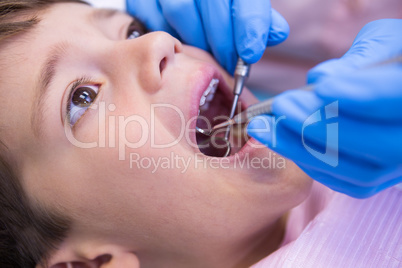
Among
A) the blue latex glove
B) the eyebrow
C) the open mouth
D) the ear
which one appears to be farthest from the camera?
the open mouth

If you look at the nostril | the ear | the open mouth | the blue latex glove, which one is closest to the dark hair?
the ear

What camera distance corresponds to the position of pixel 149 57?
33.9 inches

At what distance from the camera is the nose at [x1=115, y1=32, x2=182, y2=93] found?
2.80 feet

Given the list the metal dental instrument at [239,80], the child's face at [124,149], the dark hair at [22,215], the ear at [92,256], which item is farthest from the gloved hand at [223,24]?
the ear at [92,256]

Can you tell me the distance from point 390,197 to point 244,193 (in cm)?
44

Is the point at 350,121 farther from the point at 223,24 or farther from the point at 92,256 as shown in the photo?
the point at 92,256

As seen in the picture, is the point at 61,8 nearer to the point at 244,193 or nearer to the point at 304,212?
the point at 244,193

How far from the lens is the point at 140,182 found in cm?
86

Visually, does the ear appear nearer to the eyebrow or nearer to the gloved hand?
the eyebrow

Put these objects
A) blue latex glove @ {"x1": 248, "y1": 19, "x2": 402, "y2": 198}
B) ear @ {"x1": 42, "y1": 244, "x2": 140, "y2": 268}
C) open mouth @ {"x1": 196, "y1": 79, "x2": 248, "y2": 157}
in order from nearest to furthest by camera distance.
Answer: blue latex glove @ {"x1": 248, "y1": 19, "x2": 402, "y2": 198}
ear @ {"x1": 42, "y1": 244, "x2": 140, "y2": 268}
open mouth @ {"x1": 196, "y1": 79, "x2": 248, "y2": 157}

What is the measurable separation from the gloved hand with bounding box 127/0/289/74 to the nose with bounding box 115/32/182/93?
222 millimetres

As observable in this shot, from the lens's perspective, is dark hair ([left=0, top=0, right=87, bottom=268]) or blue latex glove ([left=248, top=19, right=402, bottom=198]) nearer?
blue latex glove ([left=248, top=19, right=402, bottom=198])

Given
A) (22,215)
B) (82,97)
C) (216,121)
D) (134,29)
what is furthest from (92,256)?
(134,29)

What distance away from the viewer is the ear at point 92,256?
36.7 inches
